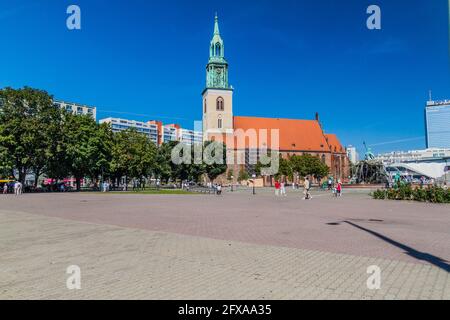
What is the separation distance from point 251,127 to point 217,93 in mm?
16472

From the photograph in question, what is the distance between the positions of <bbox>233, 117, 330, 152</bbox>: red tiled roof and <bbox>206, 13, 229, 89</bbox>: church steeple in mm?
14209

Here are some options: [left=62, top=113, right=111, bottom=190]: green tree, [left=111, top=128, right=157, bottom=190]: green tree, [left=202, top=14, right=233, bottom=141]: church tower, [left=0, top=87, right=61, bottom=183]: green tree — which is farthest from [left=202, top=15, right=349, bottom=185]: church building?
[left=0, top=87, right=61, bottom=183]: green tree

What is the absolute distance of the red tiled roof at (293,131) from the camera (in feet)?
333

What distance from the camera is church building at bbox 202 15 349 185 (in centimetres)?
8731

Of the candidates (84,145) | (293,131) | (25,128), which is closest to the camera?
(25,128)

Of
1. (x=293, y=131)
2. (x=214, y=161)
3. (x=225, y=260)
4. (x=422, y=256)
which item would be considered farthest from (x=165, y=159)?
(x=422, y=256)

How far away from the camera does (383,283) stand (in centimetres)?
580

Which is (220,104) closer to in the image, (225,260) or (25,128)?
(25,128)

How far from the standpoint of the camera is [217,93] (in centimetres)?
8806

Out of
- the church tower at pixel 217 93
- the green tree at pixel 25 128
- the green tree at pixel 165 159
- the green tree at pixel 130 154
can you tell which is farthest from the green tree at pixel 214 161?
the green tree at pixel 25 128

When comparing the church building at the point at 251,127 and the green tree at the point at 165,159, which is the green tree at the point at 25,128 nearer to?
the green tree at the point at 165,159

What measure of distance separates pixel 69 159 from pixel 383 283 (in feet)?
159

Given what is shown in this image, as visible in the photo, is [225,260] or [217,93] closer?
[225,260]

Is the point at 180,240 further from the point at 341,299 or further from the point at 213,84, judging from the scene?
the point at 213,84
